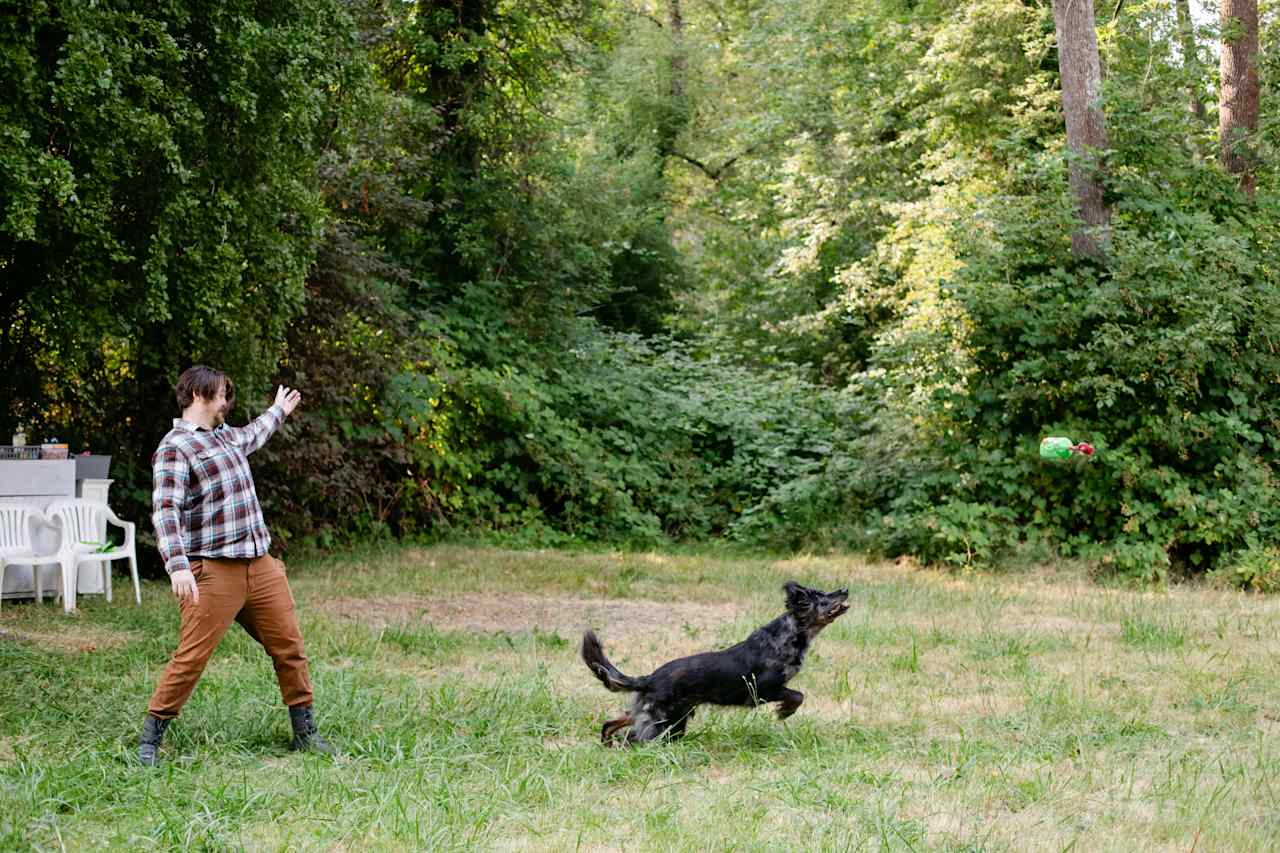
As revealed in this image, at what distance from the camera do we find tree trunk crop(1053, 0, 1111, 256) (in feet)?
46.4

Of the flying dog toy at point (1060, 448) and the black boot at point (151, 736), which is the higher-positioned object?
the flying dog toy at point (1060, 448)

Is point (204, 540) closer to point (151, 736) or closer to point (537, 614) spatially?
point (151, 736)

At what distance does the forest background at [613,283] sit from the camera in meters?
9.30

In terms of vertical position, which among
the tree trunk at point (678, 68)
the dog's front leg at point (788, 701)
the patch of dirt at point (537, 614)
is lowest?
the patch of dirt at point (537, 614)

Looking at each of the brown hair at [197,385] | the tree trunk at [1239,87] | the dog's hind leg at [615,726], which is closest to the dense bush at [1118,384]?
the tree trunk at [1239,87]

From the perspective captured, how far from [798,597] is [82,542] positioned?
6865mm

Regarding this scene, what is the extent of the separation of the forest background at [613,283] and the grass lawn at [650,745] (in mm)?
2464

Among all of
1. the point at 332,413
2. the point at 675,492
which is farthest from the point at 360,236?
the point at 675,492

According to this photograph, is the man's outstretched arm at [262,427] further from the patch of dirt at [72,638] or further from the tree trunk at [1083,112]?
the tree trunk at [1083,112]

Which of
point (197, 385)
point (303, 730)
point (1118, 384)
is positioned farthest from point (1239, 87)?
point (303, 730)

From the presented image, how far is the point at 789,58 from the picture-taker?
76.1 feet

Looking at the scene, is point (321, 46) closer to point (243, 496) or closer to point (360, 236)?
point (243, 496)

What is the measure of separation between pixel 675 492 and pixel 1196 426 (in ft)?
23.3

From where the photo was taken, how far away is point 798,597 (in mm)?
6074
